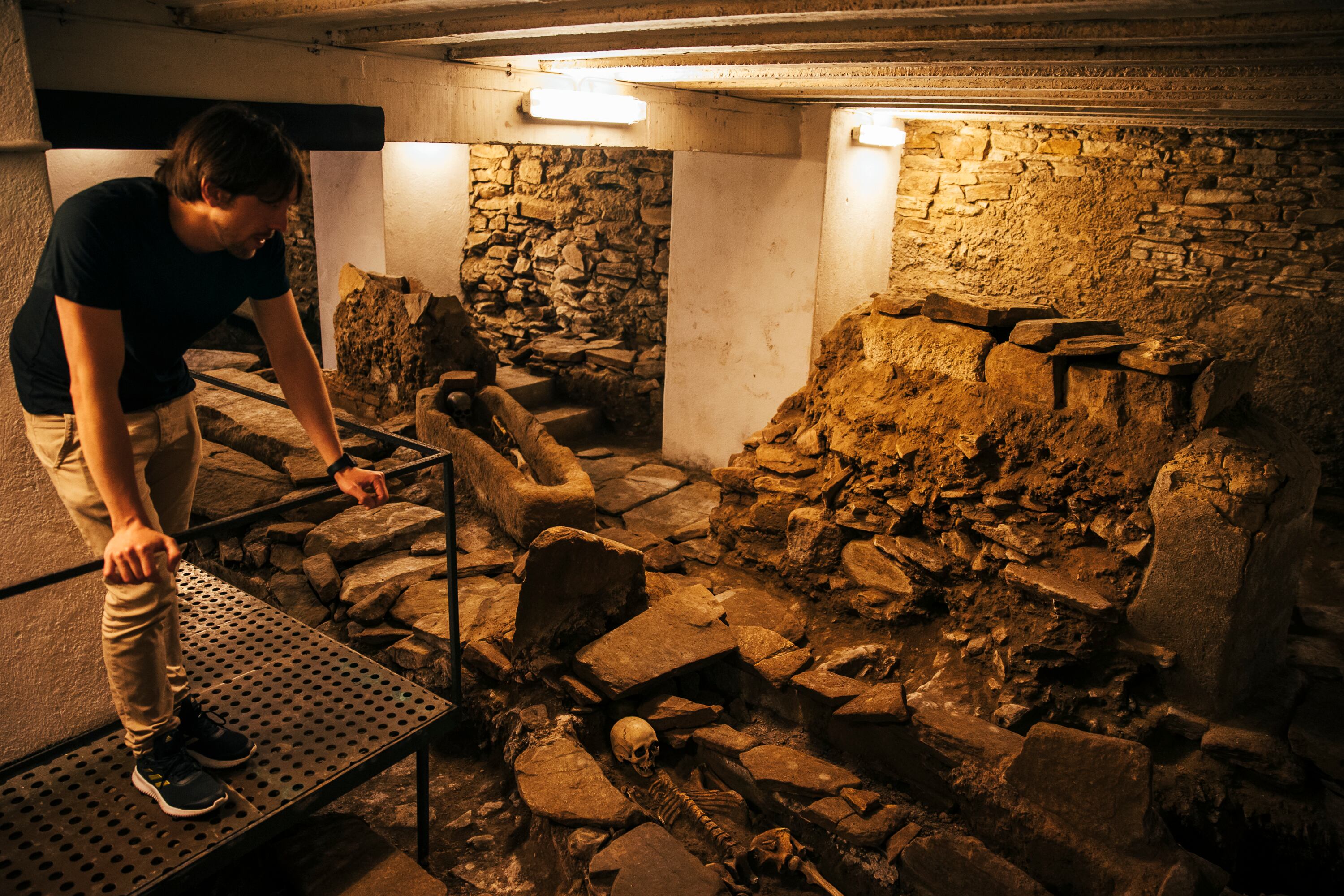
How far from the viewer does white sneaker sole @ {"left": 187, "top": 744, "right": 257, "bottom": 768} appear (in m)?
2.51

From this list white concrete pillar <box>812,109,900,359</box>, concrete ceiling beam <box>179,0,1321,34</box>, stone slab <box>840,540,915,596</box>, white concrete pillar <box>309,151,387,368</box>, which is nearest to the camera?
concrete ceiling beam <box>179,0,1321,34</box>

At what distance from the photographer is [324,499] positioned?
2.60 m

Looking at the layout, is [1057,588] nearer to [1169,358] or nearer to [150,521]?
[1169,358]

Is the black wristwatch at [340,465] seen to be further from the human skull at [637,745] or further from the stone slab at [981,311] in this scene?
the stone slab at [981,311]

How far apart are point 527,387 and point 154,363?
20.4 feet

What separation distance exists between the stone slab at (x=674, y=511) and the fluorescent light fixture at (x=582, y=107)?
2.67 m

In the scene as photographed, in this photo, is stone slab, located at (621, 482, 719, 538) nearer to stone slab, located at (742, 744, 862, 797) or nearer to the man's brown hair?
stone slab, located at (742, 744, 862, 797)

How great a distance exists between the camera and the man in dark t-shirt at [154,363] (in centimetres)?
189

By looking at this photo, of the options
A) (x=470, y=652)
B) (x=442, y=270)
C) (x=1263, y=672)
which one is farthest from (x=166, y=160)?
(x=442, y=270)

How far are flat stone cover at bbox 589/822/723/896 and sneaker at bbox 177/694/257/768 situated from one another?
4.02 ft

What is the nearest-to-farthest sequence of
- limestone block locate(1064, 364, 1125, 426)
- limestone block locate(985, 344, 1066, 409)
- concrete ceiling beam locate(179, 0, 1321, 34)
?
concrete ceiling beam locate(179, 0, 1321, 34)
limestone block locate(1064, 364, 1125, 426)
limestone block locate(985, 344, 1066, 409)

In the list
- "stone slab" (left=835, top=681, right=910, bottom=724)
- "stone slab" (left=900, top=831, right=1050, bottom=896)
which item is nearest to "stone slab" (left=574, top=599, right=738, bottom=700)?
"stone slab" (left=835, top=681, right=910, bottom=724)

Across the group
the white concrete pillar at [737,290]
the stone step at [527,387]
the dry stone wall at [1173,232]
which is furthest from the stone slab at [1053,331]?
the stone step at [527,387]

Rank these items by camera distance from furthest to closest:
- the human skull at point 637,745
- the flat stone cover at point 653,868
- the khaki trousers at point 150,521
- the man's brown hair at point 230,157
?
the human skull at point 637,745
the flat stone cover at point 653,868
the khaki trousers at point 150,521
the man's brown hair at point 230,157
